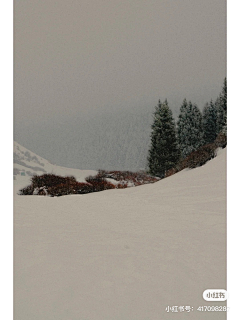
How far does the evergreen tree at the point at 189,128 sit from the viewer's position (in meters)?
12.7

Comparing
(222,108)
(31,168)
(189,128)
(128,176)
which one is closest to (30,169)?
(31,168)

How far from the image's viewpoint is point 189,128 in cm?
1381

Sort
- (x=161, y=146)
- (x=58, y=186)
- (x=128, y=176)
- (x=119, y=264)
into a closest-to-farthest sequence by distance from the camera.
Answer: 1. (x=119, y=264)
2. (x=58, y=186)
3. (x=128, y=176)
4. (x=161, y=146)

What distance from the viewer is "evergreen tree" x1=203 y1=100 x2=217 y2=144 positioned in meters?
12.2

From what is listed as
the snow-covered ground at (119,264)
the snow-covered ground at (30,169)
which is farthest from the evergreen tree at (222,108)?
the snow-covered ground at (119,264)

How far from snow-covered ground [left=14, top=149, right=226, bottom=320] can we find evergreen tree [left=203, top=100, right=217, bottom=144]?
339 inches

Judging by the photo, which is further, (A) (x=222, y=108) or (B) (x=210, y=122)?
(B) (x=210, y=122)

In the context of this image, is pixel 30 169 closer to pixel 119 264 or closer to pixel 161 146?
pixel 161 146

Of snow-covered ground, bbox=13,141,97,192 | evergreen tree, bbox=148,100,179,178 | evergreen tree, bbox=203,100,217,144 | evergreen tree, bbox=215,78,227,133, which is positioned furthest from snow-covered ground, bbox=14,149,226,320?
evergreen tree, bbox=203,100,217,144

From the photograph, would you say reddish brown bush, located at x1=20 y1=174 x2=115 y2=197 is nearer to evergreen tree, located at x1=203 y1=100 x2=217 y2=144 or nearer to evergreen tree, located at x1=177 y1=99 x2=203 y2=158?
evergreen tree, located at x1=177 y1=99 x2=203 y2=158

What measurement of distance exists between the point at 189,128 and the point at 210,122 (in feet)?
4.23

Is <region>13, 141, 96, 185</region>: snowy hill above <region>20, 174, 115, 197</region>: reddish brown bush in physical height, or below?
above
